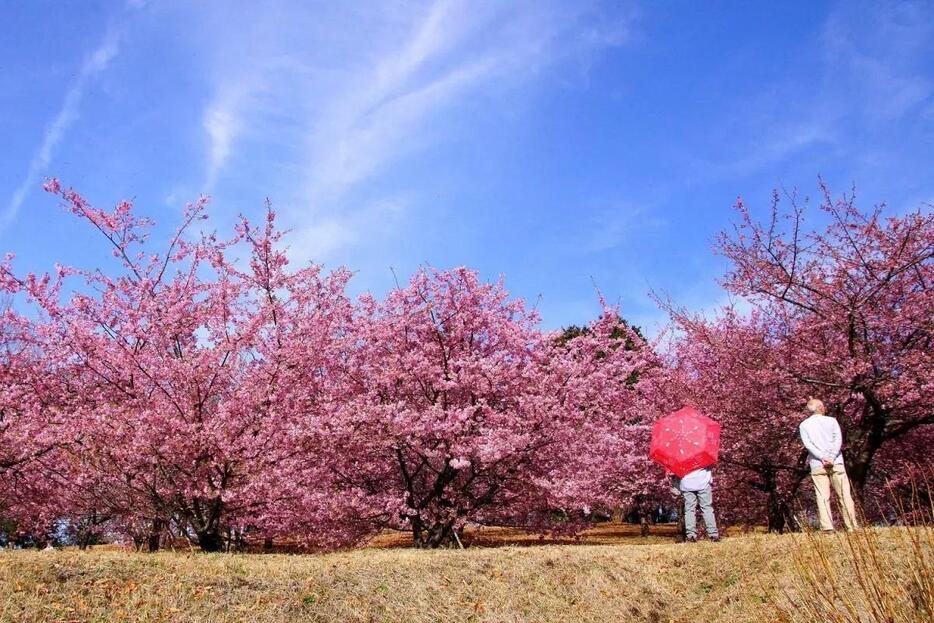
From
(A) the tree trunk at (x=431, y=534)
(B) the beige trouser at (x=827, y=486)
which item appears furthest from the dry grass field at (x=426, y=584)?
(A) the tree trunk at (x=431, y=534)

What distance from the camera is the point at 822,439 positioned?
10.6m

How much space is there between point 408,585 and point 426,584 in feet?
0.84

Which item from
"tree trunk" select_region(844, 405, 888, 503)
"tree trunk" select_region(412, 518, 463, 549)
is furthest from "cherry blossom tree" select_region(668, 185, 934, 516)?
"tree trunk" select_region(412, 518, 463, 549)

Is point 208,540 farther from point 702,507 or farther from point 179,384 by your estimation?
point 702,507

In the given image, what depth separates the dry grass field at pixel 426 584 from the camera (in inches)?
317

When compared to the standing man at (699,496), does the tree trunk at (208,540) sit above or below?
below

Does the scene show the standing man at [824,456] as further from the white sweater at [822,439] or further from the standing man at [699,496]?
the standing man at [699,496]

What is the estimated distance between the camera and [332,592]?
9.00 m

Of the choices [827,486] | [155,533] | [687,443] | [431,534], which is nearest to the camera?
[827,486]

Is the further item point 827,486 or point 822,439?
point 827,486

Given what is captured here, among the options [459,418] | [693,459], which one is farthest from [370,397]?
[693,459]

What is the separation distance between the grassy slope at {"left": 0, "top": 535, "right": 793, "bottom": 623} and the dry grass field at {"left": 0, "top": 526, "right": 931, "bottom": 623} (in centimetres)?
2

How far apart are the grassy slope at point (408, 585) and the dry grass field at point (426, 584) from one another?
0.02 m

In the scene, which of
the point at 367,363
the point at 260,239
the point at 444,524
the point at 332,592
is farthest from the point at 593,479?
the point at 260,239
